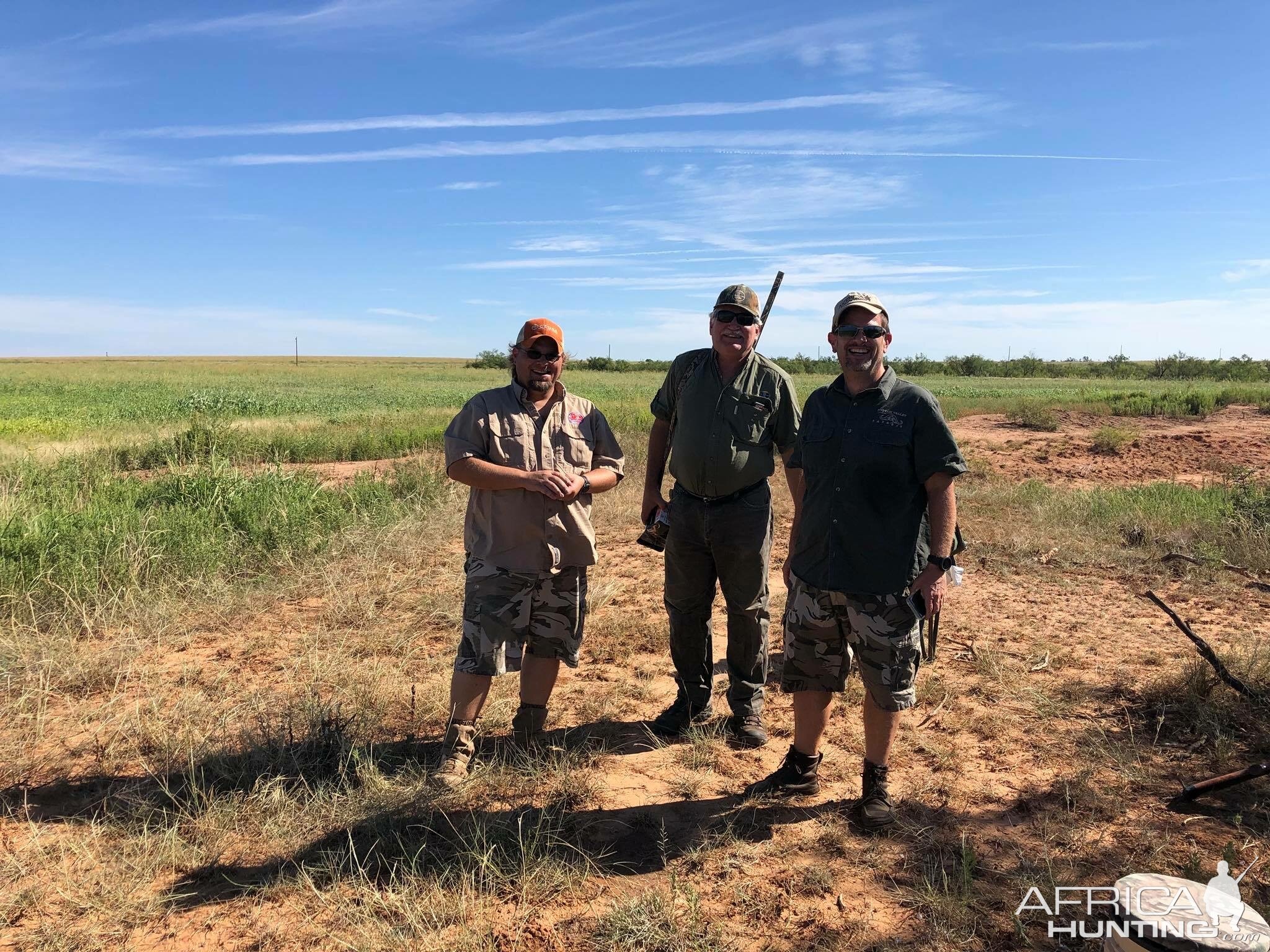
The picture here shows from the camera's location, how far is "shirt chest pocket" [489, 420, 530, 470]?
3150 mm

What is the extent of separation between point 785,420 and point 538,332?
3.91 ft

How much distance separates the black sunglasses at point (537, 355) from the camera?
10.4 feet

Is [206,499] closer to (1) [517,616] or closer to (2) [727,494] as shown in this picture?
(1) [517,616]

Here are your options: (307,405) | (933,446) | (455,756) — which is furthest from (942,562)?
(307,405)

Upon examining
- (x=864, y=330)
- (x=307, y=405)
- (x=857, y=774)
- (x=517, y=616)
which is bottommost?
(x=857, y=774)

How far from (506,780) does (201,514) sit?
15.6ft

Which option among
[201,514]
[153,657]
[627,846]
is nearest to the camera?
[627,846]

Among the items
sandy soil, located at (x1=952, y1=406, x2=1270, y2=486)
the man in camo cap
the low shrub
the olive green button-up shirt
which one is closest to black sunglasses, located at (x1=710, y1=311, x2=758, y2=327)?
the olive green button-up shirt

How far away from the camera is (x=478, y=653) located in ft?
10.2

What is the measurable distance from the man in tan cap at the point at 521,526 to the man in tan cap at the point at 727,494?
17.9 inches

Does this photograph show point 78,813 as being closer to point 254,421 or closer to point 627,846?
point 627,846

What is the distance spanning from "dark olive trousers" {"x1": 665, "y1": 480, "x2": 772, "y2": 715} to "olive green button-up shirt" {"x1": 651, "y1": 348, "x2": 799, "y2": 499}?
4.2 inches

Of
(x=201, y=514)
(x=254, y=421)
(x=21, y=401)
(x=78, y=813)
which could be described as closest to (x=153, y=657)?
(x=78, y=813)

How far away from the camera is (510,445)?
3170 mm
